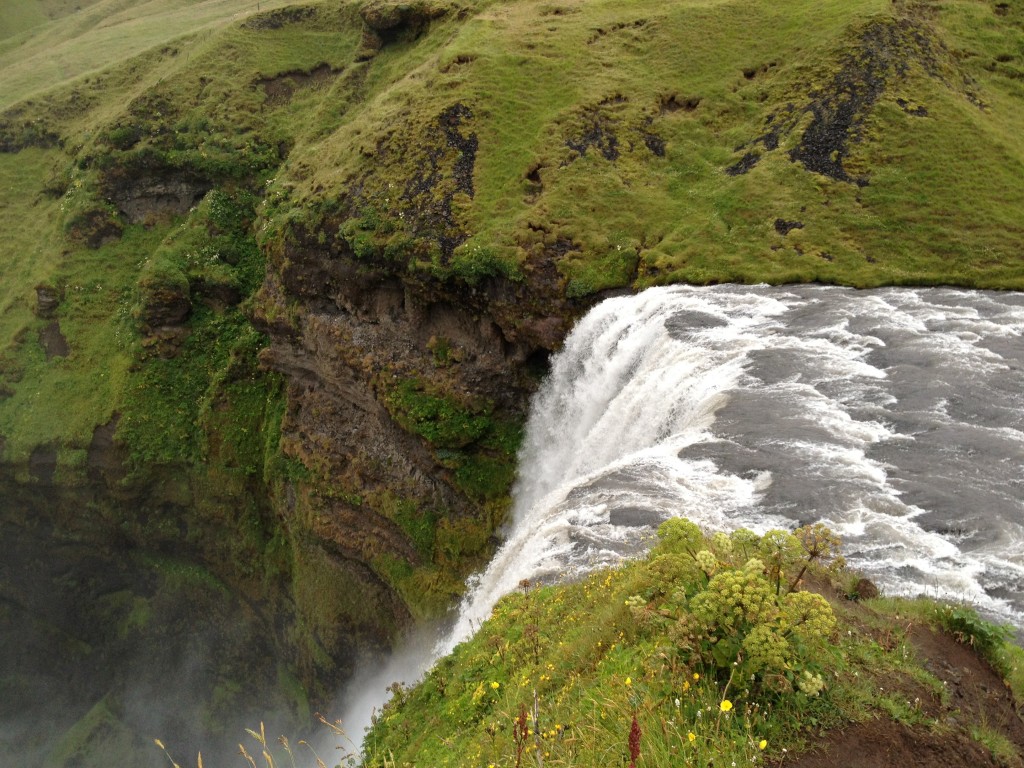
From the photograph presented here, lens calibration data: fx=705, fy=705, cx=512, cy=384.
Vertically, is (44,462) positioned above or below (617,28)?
below

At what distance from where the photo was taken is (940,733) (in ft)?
18.9

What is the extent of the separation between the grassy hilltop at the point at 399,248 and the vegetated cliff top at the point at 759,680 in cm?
1851

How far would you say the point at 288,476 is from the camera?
3459 cm

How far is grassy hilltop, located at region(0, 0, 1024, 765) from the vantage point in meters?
26.4

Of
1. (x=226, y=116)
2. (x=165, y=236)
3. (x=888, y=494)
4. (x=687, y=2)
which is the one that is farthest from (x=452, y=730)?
(x=226, y=116)

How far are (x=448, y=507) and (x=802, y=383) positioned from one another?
54.1 feet

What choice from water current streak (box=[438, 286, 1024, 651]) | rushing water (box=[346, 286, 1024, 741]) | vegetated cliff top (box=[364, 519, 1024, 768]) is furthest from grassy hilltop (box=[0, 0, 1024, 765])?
vegetated cliff top (box=[364, 519, 1024, 768])

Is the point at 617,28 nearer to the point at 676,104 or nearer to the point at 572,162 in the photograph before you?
the point at 676,104

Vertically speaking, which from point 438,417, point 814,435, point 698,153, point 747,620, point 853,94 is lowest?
point 438,417

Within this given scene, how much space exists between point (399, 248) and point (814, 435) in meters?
19.0

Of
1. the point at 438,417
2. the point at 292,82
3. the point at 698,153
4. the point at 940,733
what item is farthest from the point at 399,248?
the point at 292,82

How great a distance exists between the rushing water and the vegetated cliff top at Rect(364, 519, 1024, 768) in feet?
9.23

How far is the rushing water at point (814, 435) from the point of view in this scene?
1105 cm

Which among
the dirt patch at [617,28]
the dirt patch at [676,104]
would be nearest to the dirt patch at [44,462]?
the dirt patch at [617,28]
